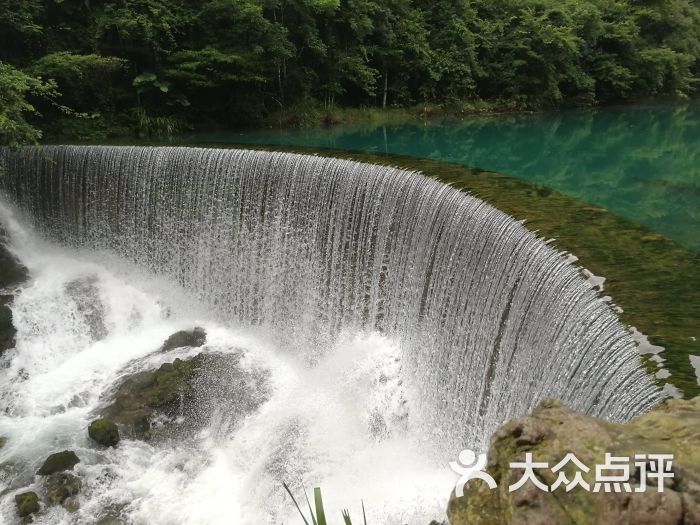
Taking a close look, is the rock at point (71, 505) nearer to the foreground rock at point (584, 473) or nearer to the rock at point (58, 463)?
the rock at point (58, 463)

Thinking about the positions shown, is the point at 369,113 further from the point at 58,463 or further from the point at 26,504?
the point at 26,504

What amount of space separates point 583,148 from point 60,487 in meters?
12.4

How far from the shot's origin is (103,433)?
20.8 feet

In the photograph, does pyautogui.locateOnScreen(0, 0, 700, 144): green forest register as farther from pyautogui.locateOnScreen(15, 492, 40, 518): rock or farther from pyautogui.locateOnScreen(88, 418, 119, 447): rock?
pyautogui.locateOnScreen(15, 492, 40, 518): rock

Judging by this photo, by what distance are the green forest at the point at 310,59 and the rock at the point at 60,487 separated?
4458 millimetres

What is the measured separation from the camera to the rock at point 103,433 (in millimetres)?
6355

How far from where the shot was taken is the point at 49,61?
1078 centimetres

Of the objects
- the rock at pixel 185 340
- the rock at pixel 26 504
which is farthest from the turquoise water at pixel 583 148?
the rock at pixel 26 504

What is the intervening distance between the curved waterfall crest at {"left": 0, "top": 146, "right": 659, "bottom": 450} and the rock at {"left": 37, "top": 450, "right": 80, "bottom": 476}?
3059 millimetres

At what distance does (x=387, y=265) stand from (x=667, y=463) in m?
5.00

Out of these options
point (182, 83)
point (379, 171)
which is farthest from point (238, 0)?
point (379, 171)

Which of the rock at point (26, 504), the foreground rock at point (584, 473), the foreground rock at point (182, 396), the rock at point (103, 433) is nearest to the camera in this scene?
the foreground rock at point (584, 473)

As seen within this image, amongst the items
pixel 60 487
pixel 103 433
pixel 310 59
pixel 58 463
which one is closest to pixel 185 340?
pixel 103 433

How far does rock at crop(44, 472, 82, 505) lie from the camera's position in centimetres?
566
